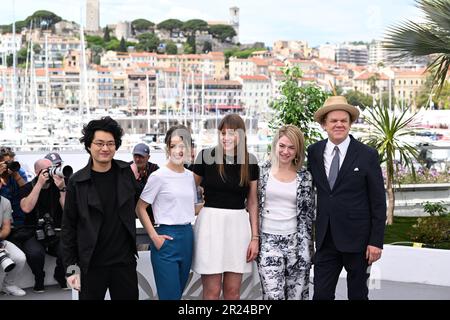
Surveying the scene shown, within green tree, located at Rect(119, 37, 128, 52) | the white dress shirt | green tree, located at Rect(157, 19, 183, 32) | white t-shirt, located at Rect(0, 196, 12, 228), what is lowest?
white t-shirt, located at Rect(0, 196, 12, 228)

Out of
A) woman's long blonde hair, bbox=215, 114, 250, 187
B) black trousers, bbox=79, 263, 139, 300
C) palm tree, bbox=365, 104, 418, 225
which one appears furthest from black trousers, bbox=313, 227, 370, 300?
→ palm tree, bbox=365, 104, 418, 225

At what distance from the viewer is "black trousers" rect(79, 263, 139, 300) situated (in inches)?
123

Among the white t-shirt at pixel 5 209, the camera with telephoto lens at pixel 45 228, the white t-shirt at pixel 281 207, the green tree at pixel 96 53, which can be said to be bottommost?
the camera with telephoto lens at pixel 45 228

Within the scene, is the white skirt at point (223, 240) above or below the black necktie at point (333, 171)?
below

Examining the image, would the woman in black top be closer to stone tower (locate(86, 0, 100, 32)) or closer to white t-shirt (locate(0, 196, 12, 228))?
white t-shirt (locate(0, 196, 12, 228))

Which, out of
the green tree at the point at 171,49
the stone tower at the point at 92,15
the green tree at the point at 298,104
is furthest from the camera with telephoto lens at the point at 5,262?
the stone tower at the point at 92,15

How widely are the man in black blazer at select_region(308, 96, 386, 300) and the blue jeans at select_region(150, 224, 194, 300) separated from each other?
2.20 feet

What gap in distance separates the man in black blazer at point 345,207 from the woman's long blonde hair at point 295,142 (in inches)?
3.4

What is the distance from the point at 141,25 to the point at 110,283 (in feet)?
491

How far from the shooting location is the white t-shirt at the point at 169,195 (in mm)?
3424

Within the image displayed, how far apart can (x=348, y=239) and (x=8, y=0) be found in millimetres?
36458

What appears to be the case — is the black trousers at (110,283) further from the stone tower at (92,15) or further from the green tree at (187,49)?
the stone tower at (92,15)

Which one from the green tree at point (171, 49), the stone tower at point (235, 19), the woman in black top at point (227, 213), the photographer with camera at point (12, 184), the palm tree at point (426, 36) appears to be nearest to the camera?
the woman in black top at point (227, 213)
